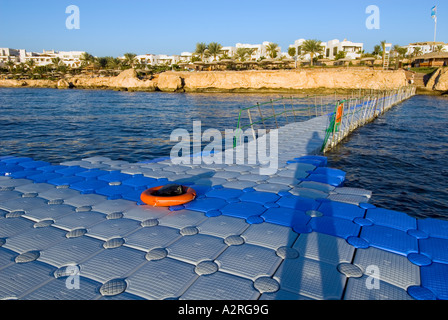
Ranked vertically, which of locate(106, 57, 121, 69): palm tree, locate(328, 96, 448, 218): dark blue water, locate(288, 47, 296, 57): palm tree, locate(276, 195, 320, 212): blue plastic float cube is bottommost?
locate(328, 96, 448, 218): dark blue water

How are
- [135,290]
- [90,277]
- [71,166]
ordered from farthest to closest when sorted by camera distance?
[71,166], [90,277], [135,290]

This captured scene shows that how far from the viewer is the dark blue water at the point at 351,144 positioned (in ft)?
33.1

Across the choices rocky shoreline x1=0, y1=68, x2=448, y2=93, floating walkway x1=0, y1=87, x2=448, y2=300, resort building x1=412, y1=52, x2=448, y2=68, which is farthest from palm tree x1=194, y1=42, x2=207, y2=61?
floating walkway x1=0, y1=87, x2=448, y2=300

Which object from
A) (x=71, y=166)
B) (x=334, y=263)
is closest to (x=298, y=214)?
(x=334, y=263)

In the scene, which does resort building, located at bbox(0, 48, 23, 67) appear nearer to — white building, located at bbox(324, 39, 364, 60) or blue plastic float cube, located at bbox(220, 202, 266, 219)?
white building, located at bbox(324, 39, 364, 60)

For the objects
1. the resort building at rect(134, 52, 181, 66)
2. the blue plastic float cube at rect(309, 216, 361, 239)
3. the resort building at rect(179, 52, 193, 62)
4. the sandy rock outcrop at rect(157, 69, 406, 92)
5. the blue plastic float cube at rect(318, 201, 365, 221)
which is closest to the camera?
the blue plastic float cube at rect(309, 216, 361, 239)

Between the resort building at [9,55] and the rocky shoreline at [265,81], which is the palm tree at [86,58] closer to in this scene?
the rocky shoreline at [265,81]

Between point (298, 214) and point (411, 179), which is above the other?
point (298, 214)

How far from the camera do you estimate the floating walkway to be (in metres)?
3.24

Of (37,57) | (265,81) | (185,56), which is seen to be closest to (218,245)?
(265,81)

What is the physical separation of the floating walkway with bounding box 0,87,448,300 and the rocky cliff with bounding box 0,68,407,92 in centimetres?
5251
